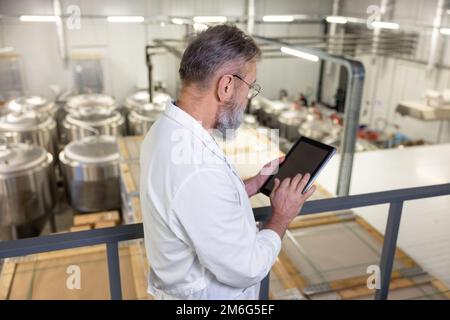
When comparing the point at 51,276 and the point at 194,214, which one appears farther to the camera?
the point at 51,276

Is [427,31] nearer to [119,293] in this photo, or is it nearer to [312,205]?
[312,205]

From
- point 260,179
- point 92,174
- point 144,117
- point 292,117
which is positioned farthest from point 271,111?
point 260,179

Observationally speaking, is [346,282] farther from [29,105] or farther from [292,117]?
[29,105]

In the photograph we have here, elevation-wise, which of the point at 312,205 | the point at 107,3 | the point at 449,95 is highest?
the point at 107,3

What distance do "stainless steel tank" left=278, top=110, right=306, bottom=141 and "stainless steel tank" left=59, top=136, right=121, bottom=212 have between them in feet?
12.6

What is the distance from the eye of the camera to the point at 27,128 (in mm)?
7219

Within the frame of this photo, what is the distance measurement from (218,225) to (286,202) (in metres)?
0.31

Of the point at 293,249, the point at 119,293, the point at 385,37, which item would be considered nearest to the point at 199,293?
the point at 119,293

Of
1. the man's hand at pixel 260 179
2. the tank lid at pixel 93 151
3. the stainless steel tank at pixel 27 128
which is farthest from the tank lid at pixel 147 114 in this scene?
the man's hand at pixel 260 179

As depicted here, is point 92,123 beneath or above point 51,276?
beneath

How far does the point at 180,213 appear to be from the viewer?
1.14 metres
